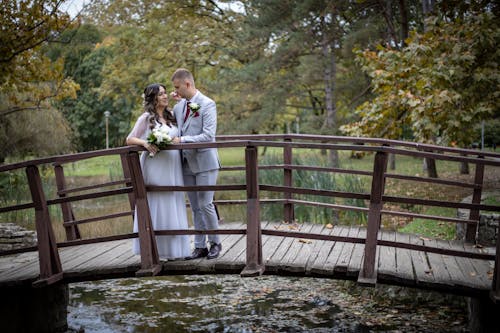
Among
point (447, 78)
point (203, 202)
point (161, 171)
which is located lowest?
point (203, 202)

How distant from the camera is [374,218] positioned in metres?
5.74

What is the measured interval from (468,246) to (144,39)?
1802cm

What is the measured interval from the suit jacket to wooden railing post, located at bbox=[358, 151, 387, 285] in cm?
165

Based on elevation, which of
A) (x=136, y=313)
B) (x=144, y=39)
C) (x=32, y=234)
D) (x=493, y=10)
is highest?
(x=144, y=39)

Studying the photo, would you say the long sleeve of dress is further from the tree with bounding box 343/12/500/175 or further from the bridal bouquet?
the tree with bounding box 343/12/500/175

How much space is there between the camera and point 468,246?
719 cm

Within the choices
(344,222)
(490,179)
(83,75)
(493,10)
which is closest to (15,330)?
(344,222)

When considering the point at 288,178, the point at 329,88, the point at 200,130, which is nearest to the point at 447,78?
the point at 288,178

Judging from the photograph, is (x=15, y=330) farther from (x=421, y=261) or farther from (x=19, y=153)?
(x=19, y=153)

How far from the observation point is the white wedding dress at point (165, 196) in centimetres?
622

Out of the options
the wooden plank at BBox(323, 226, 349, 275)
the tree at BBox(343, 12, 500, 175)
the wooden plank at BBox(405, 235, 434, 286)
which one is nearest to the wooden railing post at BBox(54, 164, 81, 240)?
the wooden plank at BBox(323, 226, 349, 275)

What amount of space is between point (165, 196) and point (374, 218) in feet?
7.16

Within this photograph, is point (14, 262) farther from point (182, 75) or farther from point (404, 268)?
point (404, 268)

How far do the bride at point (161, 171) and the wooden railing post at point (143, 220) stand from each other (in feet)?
0.52
